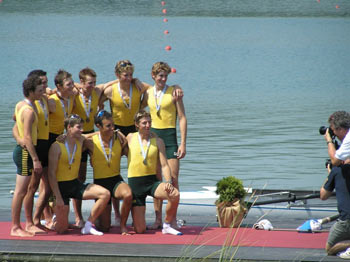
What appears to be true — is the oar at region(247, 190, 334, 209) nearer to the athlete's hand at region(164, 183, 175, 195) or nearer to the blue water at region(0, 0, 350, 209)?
the athlete's hand at region(164, 183, 175, 195)

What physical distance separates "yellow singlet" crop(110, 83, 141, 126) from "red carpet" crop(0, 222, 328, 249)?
1.19 metres

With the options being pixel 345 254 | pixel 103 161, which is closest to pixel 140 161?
pixel 103 161

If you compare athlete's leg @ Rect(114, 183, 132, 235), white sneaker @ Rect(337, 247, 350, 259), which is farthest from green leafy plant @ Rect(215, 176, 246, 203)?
white sneaker @ Rect(337, 247, 350, 259)

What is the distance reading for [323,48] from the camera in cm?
4109

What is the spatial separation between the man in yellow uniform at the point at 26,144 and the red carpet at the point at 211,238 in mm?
321

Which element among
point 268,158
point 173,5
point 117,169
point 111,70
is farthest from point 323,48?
point 117,169

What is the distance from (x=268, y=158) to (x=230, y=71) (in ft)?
58.4

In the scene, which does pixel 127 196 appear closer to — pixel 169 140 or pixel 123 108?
pixel 169 140

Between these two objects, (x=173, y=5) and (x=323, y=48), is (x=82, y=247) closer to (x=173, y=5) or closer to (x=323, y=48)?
(x=323, y=48)

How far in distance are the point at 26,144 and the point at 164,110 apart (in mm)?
1600

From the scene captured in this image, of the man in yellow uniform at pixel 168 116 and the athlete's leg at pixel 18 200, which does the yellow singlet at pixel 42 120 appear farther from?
the man in yellow uniform at pixel 168 116

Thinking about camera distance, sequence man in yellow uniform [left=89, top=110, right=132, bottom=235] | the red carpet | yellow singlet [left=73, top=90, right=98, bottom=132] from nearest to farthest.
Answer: the red carpet
man in yellow uniform [left=89, top=110, right=132, bottom=235]
yellow singlet [left=73, top=90, right=98, bottom=132]

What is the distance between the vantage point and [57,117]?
7672 mm

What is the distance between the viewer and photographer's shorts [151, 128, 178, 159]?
7898 millimetres
